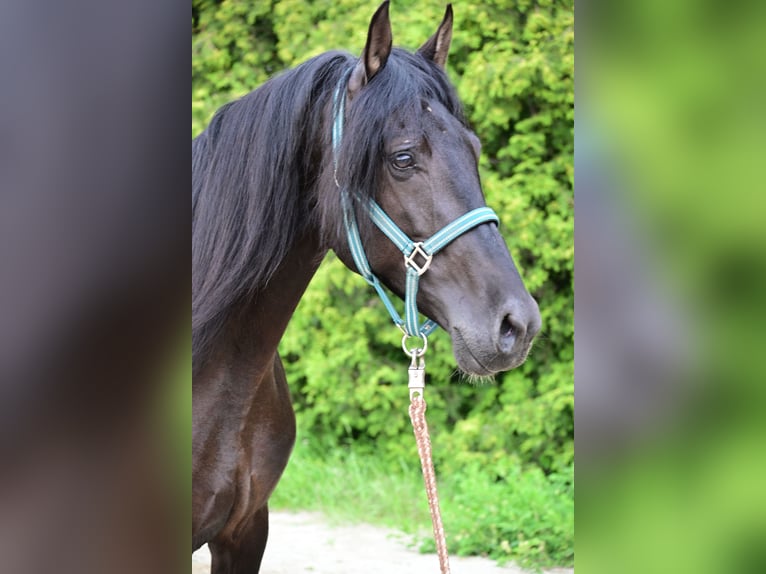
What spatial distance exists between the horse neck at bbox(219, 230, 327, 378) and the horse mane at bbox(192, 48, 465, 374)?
0.15 ft

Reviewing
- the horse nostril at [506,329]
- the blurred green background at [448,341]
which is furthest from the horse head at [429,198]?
the blurred green background at [448,341]

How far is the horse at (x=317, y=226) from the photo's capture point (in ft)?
5.23

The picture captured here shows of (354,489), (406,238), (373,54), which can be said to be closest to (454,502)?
(354,489)

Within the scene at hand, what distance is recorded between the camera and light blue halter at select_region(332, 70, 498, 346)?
159cm

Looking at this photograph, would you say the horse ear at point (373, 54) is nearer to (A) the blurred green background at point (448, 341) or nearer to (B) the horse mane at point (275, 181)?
(B) the horse mane at point (275, 181)

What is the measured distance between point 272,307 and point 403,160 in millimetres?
512

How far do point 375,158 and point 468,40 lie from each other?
8.81ft

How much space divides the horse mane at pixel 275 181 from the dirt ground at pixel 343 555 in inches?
83.8

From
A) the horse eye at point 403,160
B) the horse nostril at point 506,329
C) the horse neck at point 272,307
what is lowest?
the horse nostril at point 506,329
